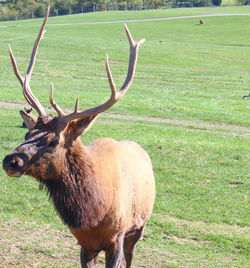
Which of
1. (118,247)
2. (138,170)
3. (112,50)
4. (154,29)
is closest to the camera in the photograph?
(118,247)

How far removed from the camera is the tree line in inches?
3686

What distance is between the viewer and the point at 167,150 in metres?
13.2

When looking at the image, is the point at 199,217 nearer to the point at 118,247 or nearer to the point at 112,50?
the point at 118,247

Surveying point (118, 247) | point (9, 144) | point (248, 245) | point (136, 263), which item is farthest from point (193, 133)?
point (118, 247)

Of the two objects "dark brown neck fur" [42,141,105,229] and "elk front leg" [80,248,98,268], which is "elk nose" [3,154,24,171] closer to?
"dark brown neck fur" [42,141,105,229]

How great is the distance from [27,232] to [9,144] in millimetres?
5106

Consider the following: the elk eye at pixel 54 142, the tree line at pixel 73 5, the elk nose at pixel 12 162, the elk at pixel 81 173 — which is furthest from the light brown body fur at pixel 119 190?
the tree line at pixel 73 5

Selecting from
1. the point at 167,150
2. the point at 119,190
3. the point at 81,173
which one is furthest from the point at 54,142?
the point at 167,150

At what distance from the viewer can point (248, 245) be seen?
820cm

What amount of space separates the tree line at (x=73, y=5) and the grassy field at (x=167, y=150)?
5764 centimetres

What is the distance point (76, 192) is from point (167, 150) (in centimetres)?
787

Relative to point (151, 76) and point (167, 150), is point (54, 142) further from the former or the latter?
point (151, 76)

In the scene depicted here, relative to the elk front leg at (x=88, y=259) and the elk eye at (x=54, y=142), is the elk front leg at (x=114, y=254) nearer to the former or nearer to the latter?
the elk front leg at (x=88, y=259)

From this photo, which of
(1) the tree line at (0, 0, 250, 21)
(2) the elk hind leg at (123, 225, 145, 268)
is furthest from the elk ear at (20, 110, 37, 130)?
(1) the tree line at (0, 0, 250, 21)
